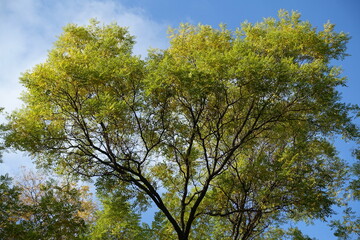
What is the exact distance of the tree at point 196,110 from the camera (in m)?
10.3

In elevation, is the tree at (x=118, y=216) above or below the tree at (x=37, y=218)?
above

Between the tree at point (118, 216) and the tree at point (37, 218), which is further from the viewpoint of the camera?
the tree at point (118, 216)

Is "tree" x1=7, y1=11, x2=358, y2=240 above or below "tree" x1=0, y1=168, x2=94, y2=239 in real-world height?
above

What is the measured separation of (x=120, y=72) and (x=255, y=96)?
4409 millimetres

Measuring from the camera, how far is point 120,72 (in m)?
10.2

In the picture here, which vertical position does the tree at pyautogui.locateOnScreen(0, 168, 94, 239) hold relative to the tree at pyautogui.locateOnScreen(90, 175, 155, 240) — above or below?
below

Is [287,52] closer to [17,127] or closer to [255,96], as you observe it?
[255,96]

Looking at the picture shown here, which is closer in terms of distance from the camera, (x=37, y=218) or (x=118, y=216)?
(x=37, y=218)

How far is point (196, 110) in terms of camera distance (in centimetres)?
1180

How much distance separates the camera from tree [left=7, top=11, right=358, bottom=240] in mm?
10281

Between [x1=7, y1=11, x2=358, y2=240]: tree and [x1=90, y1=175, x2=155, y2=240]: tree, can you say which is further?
[x1=90, y1=175, x2=155, y2=240]: tree

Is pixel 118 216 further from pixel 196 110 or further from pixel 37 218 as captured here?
pixel 196 110

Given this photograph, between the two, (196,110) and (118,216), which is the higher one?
(196,110)

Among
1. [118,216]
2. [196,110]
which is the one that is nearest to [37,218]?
[118,216]
